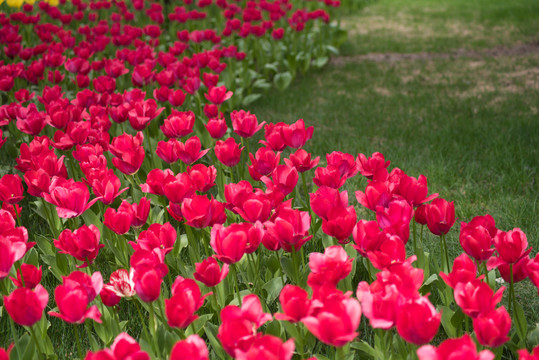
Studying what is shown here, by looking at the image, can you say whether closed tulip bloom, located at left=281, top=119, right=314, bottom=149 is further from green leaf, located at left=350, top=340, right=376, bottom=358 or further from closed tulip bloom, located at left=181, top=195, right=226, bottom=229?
green leaf, located at left=350, top=340, right=376, bottom=358

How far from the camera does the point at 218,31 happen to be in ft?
25.8

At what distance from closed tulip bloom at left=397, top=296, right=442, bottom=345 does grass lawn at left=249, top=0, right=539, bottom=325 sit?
3.71 ft

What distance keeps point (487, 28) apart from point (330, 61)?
3.73 m

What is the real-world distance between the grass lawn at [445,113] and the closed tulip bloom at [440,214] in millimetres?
677

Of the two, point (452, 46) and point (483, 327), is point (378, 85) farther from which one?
point (483, 327)

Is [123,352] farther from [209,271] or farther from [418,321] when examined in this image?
[418,321]

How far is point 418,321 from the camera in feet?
3.80

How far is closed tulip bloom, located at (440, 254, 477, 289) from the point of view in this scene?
4.52ft

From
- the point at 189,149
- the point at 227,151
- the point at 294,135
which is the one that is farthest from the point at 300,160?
the point at 189,149

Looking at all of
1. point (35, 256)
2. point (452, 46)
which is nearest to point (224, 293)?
point (35, 256)

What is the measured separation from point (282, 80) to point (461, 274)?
4937mm

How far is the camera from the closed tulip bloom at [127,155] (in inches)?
88.5

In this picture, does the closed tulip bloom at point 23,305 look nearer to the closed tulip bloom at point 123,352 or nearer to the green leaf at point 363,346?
the closed tulip bloom at point 123,352

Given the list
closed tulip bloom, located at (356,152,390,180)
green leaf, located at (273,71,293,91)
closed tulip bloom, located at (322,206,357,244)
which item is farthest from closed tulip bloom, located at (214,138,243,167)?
green leaf, located at (273,71,293,91)
